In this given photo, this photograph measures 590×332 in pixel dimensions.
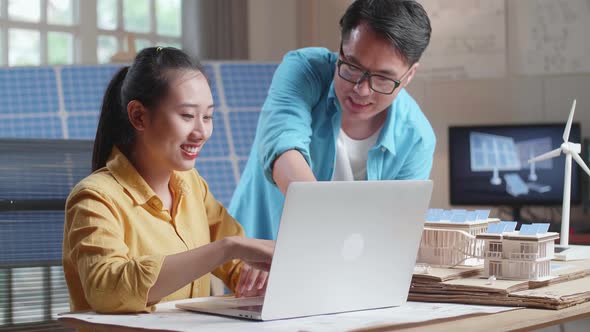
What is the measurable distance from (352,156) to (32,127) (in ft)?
10.8

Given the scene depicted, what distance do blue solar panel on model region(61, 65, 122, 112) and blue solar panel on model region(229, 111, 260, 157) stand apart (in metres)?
0.71

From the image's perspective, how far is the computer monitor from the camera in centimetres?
505

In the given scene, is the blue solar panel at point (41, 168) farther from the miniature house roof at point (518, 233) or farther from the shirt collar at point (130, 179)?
the miniature house roof at point (518, 233)

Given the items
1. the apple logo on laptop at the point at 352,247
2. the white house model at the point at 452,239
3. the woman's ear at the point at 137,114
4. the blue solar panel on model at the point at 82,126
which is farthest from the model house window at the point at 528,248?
the blue solar panel on model at the point at 82,126

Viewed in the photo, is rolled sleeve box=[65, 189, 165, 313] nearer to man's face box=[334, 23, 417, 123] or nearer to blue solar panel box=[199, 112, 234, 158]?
man's face box=[334, 23, 417, 123]

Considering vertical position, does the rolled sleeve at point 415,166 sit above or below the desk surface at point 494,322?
above

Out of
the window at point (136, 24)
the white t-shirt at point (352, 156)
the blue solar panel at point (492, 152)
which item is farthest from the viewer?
the window at point (136, 24)

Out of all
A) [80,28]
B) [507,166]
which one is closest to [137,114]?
[507,166]

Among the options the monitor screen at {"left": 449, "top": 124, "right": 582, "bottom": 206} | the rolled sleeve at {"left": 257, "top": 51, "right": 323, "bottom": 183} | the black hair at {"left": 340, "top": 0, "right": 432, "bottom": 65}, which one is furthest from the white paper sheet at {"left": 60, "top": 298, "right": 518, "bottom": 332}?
the monitor screen at {"left": 449, "top": 124, "right": 582, "bottom": 206}

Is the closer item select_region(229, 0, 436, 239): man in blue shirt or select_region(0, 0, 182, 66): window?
select_region(229, 0, 436, 239): man in blue shirt

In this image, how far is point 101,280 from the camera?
1325mm

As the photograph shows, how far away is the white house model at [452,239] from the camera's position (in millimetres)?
1607

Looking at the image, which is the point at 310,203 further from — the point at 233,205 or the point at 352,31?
the point at 233,205

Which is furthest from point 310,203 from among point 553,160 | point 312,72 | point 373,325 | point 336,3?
point 336,3
